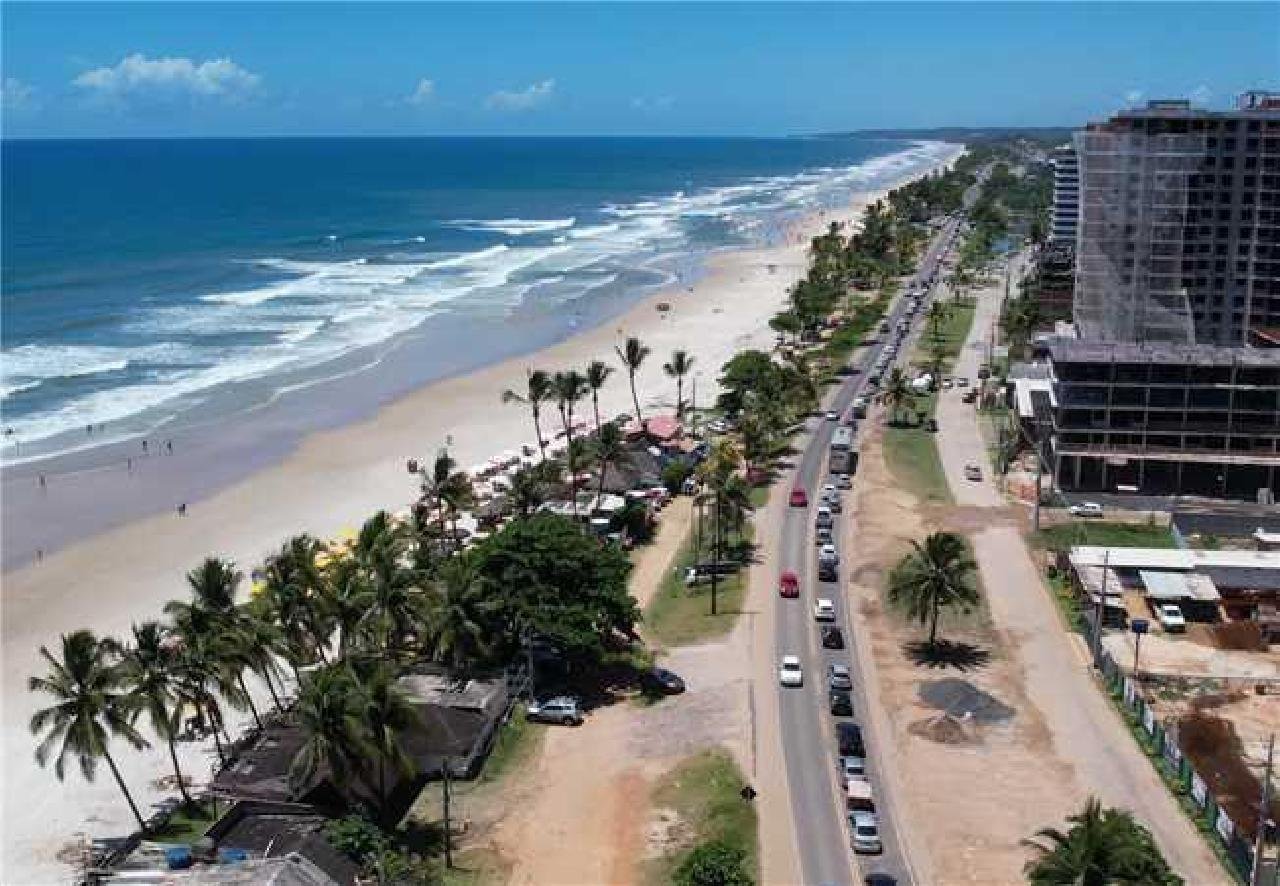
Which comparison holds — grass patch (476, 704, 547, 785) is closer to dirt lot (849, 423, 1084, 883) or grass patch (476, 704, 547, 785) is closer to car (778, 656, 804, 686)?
car (778, 656, 804, 686)

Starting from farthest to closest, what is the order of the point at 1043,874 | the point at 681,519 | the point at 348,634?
the point at 681,519 < the point at 348,634 < the point at 1043,874

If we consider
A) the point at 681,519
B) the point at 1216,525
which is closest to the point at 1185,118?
the point at 1216,525

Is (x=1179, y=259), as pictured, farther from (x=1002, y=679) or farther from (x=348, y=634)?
(x=348, y=634)

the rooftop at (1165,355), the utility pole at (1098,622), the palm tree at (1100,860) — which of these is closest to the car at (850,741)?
the utility pole at (1098,622)

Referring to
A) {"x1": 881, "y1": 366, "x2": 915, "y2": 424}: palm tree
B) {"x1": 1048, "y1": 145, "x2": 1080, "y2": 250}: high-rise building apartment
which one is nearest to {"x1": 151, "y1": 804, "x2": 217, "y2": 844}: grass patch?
{"x1": 881, "y1": 366, "x2": 915, "y2": 424}: palm tree

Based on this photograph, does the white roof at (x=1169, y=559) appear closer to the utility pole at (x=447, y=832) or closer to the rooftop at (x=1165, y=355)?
the rooftop at (x=1165, y=355)

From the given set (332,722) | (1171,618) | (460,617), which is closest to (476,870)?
(332,722)

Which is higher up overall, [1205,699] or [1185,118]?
[1185,118]
